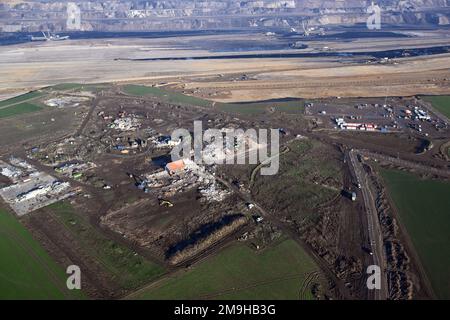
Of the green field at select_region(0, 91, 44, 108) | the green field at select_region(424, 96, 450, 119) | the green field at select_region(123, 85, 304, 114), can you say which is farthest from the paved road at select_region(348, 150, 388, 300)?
the green field at select_region(0, 91, 44, 108)

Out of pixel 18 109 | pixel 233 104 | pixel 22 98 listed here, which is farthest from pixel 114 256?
pixel 22 98

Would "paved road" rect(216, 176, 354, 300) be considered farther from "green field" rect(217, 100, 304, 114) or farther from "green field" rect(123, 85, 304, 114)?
"green field" rect(123, 85, 304, 114)

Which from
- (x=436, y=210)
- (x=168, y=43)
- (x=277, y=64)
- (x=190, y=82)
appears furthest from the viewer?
(x=168, y=43)

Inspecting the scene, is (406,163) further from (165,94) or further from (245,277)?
(165,94)

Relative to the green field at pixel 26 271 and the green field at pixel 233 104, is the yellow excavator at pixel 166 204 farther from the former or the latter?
the green field at pixel 233 104

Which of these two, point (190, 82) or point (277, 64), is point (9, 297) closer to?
point (190, 82)
